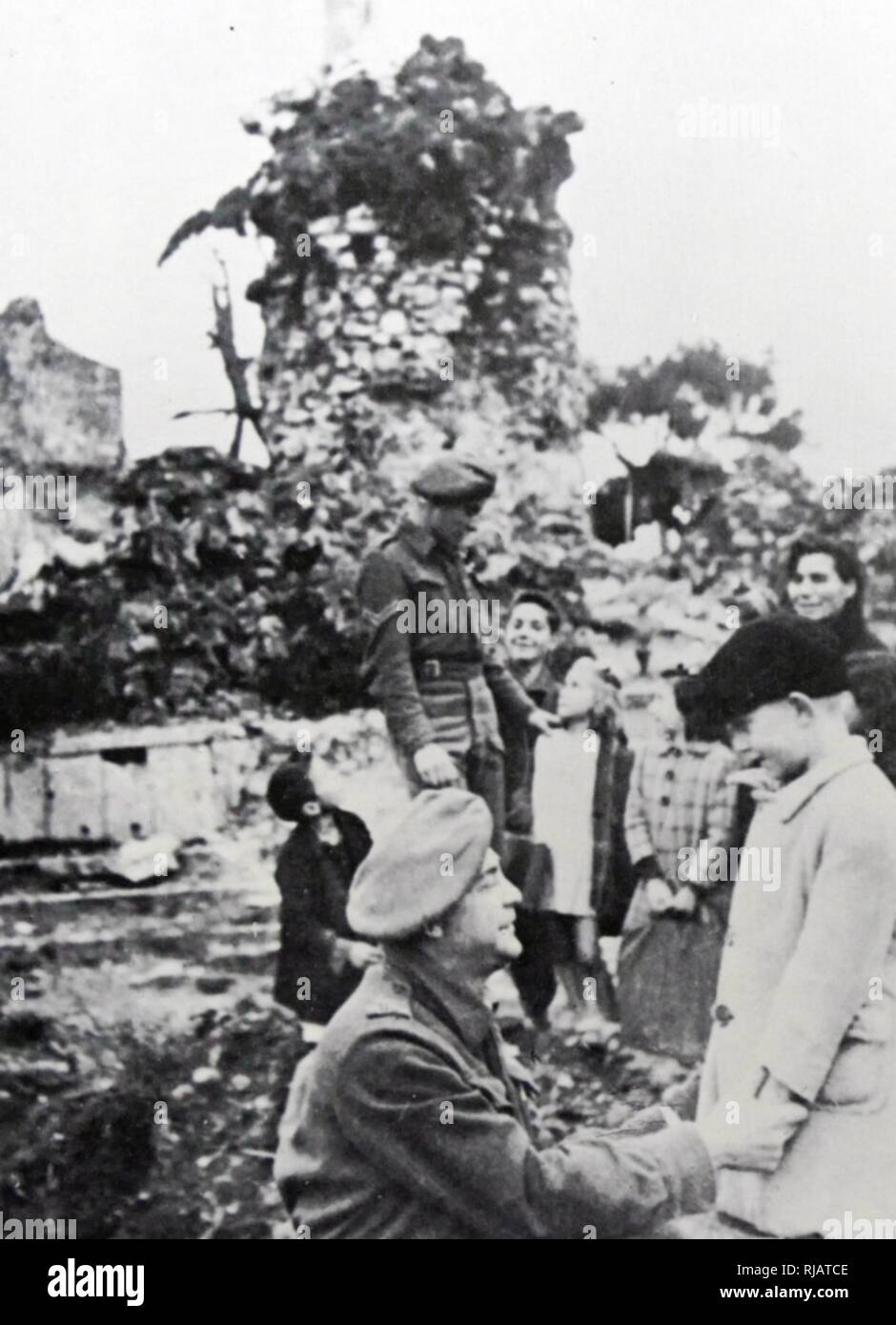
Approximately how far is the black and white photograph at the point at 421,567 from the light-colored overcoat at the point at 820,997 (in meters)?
0.03

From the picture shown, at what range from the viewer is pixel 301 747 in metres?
4.88

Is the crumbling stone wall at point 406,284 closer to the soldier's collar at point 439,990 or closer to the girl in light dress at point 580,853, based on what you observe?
the girl in light dress at point 580,853

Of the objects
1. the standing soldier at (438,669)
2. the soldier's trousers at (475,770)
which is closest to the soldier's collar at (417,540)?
the standing soldier at (438,669)

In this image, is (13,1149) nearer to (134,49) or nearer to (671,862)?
(671,862)

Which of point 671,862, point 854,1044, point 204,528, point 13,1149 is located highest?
point 204,528

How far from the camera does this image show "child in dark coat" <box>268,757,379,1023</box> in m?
4.75

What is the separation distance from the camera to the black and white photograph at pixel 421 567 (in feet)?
15.7

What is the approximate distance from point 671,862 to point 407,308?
80.9 inches

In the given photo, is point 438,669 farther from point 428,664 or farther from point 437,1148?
point 437,1148

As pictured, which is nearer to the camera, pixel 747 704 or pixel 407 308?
pixel 747 704

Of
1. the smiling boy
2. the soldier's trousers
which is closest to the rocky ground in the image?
the smiling boy

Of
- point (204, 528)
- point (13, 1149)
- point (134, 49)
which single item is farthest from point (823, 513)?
point (13, 1149)

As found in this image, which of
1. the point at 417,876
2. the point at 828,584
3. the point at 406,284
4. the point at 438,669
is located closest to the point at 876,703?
the point at 828,584

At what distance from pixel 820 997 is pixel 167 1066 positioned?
207cm
